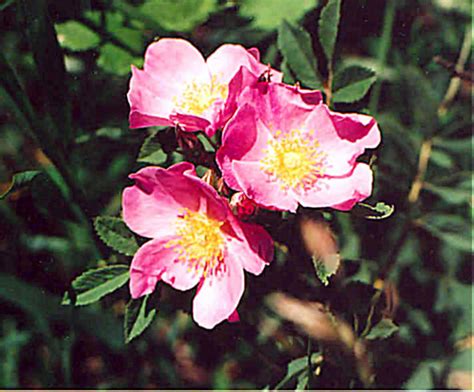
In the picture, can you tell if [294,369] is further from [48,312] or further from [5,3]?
[5,3]

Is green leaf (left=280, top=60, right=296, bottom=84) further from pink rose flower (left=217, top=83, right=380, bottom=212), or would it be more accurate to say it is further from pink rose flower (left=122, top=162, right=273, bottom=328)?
pink rose flower (left=122, top=162, right=273, bottom=328)

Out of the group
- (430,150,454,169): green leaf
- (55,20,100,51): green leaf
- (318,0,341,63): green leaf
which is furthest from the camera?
(430,150,454,169): green leaf

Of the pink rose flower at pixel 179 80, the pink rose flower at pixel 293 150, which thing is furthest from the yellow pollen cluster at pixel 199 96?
the pink rose flower at pixel 293 150

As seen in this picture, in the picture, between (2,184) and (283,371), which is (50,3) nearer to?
(2,184)

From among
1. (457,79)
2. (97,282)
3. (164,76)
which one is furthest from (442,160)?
(97,282)

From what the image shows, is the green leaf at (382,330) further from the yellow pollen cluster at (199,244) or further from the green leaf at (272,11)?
the green leaf at (272,11)

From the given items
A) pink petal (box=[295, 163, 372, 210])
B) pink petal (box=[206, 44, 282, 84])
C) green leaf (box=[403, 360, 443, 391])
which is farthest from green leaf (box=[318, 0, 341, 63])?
green leaf (box=[403, 360, 443, 391])
